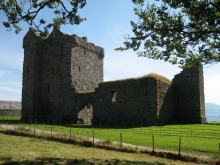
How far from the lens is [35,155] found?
12.3 m

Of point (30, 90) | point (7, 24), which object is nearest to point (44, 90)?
point (30, 90)

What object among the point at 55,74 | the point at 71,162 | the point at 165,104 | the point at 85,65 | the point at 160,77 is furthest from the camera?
the point at 85,65

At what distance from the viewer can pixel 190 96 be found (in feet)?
109

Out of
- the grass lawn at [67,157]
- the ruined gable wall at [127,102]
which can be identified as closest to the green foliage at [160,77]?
the ruined gable wall at [127,102]

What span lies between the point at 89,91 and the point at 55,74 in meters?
6.02

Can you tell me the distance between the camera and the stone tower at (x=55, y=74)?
118 feet

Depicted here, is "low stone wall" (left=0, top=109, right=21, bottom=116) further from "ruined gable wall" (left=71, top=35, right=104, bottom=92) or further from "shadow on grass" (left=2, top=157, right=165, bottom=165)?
"shadow on grass" (left=2, top=157, right=165, bottom=165)

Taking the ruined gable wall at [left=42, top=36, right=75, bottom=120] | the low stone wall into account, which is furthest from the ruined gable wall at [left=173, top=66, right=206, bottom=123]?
the low stone wall

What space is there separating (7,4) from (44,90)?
26.8m

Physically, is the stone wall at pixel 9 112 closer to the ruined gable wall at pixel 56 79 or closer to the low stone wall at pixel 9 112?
the low stone wall at pixel 9 112

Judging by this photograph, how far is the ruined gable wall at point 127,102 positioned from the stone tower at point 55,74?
15.7ft

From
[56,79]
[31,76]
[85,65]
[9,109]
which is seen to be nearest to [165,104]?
[85,65]

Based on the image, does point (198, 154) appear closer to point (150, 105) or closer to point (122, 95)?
point (150, 105)

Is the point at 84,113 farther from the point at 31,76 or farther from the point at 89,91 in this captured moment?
the point at 31,76
